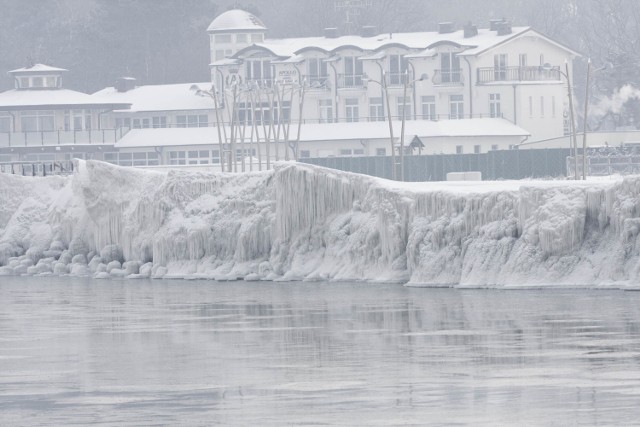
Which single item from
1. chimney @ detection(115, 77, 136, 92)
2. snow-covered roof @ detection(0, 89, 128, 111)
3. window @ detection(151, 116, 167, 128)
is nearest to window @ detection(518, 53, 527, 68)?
window @ detection(151, 116, 167, 128)

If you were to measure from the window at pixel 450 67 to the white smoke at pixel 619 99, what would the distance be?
1387cm

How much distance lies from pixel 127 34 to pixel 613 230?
375ft

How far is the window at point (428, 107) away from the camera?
123 metres

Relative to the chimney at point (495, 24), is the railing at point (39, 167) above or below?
below

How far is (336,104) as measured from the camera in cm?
12662

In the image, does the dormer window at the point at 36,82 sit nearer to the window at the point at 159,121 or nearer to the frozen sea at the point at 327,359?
the window at the point at 159,121

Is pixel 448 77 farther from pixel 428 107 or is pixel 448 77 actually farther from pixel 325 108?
pixel 325 108

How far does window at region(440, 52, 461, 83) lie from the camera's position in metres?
123

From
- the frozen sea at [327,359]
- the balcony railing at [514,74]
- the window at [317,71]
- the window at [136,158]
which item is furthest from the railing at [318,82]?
the frozen sea at [327,359]

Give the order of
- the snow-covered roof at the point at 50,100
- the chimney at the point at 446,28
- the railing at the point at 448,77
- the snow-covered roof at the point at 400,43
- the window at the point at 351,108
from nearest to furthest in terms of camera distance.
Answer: the snow-covered roof at the point at 400,43
the railing at the point at 448,77
the window at the point at 351,108
the snow-covered roof at the point at 50,100
the chimney at the point at 446,28

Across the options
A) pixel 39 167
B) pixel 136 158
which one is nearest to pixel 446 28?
pixel 136 158

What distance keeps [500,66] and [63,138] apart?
1202 inches

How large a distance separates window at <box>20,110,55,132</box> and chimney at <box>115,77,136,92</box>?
8304mm

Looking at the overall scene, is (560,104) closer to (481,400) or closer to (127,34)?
(127,34)
